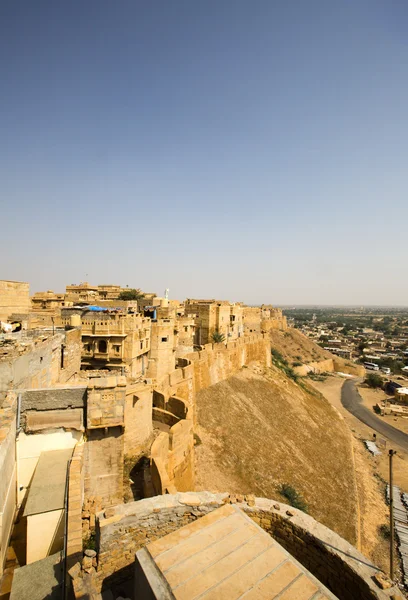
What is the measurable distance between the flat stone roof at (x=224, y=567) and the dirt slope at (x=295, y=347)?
54.2 meters

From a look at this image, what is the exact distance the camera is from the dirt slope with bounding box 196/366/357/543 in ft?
55.3

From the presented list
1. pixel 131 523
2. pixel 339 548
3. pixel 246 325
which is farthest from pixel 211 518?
pixel 246 325

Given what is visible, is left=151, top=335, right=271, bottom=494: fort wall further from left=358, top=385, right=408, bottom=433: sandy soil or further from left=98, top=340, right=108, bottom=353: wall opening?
left=358, top=385, right=408, bottom=433: sandy soil

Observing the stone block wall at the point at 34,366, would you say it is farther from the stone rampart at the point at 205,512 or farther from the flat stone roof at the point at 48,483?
the stone rampart at the point at 205,512

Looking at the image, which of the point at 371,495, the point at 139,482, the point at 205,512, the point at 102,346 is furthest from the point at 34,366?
the point at 371,495

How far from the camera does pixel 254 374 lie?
3081 centimetres

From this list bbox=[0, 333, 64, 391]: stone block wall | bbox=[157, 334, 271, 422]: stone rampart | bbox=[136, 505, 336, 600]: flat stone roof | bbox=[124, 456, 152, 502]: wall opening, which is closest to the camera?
bbox=[136, 505, 336, 600]: flat stone roof

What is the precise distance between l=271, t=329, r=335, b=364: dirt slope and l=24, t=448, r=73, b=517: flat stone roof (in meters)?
52.5

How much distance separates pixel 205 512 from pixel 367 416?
42510mm

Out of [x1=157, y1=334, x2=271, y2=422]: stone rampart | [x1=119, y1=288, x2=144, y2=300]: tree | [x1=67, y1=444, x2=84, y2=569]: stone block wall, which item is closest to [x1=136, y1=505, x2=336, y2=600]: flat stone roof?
[x1=67, y1=444, x2=84, y2=569]: stone block wall

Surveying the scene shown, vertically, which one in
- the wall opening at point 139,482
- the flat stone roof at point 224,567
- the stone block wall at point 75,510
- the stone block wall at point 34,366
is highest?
the stone block wall at point 34,366

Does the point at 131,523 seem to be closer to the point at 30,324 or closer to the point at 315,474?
the point at 30,324

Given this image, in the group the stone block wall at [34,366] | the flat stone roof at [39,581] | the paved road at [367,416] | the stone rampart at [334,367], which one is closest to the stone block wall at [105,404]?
the stone block wall at [34,366]

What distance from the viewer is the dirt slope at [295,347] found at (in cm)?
6003
